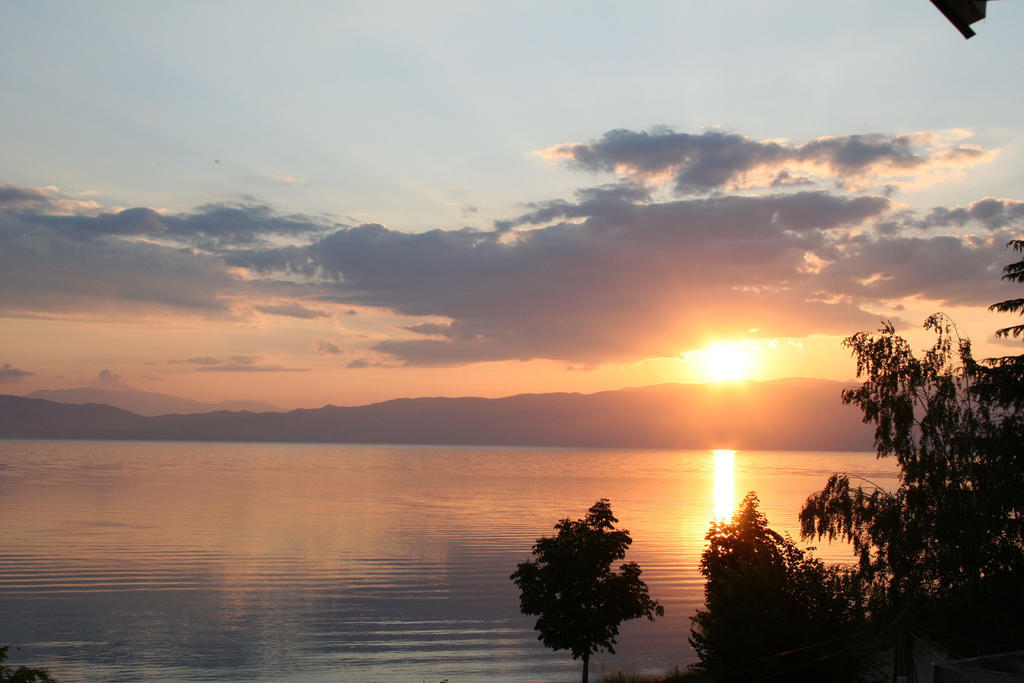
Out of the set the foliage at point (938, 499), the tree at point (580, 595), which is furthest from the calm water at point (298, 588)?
the foliage at point (938, 499)

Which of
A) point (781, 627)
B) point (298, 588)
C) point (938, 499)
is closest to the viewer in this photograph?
point (781, 627)

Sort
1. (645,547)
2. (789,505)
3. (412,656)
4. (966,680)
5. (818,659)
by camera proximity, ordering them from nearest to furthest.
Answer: (966,680)
(818,659)
(412,656)
(645,547)
(789,505)

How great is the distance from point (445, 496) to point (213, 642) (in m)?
108

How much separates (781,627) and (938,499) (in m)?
12.7

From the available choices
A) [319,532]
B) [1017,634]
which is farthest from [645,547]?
[1017,634]

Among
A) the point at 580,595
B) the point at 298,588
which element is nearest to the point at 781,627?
the point at 580,595

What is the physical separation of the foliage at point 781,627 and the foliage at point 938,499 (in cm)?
561

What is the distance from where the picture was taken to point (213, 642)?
50406mm

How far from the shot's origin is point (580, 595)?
39.5 metres

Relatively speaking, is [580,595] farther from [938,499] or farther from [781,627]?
[938,499]

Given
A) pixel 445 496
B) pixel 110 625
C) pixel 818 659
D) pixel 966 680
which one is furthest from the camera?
pixel 445 496

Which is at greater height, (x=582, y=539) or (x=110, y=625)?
(x=582, y=539)

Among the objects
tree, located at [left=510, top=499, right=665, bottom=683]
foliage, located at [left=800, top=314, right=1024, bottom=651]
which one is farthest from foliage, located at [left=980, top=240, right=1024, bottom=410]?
tree, located at [left=510, top=499, right=665, bottom=683]

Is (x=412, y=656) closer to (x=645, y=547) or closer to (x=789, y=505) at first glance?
(x=645, y=547)
